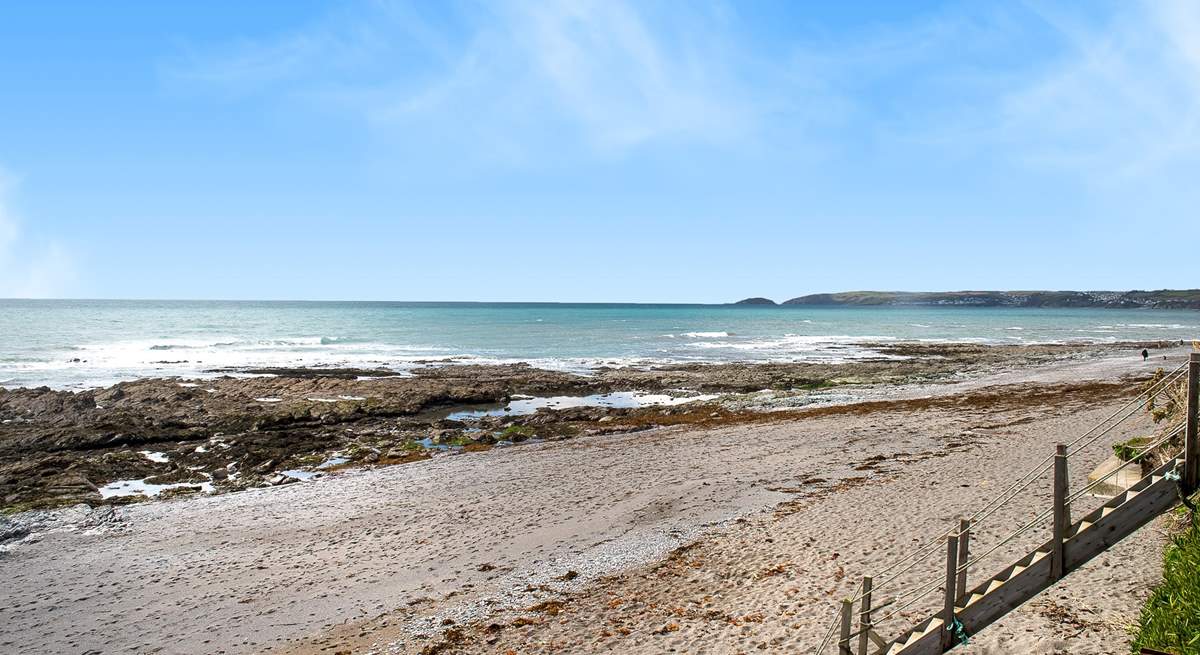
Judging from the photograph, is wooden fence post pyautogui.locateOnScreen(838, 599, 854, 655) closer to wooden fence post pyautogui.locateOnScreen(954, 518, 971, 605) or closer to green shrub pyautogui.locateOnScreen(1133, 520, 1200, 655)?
wooden fence post pyautogui.locateOnScreen(954, 518, 971, 605)

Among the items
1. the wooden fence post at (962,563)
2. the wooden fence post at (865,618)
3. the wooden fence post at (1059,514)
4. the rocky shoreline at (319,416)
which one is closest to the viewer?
the wooden fence post at (1059,514)

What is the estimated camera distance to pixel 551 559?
12797 millimetres

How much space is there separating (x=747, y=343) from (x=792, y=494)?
193 feet

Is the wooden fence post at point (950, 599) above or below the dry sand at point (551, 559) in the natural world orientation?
above

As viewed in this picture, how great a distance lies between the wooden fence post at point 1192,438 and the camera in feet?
22.5

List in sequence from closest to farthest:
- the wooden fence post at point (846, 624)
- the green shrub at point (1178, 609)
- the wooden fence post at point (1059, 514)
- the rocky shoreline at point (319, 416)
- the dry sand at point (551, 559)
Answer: the green shrub at point (1178, 609), the wooden fence post at point (1059, 514), the wooden fence post at point (846, 624), the dry sand at point (551, 559), the rocky shoreline at point (319, 416)

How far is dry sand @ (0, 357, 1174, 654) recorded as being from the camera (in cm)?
980

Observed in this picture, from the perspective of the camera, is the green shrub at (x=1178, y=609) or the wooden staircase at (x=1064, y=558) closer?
the green shrub at (x=1178, y=609)

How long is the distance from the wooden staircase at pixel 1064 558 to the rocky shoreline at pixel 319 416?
57.5 ft

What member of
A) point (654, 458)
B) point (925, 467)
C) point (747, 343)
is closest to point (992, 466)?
point (925, 467)

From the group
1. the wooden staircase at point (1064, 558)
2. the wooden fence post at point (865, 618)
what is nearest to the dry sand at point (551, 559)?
the wooden staircase at point (1064, 558)

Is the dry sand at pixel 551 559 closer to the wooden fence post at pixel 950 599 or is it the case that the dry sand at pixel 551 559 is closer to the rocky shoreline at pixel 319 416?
the wooden fence post at pixel 950 599

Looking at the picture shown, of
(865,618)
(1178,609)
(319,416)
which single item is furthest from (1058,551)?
(319,416)

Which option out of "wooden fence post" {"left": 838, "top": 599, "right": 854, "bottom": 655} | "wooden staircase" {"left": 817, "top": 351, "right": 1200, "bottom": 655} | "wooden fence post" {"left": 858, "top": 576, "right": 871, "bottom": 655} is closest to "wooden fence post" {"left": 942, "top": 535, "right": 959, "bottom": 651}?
"wooden staircase" {"left": 817, "top": 351, "right": 1200, "bottom": 655}
